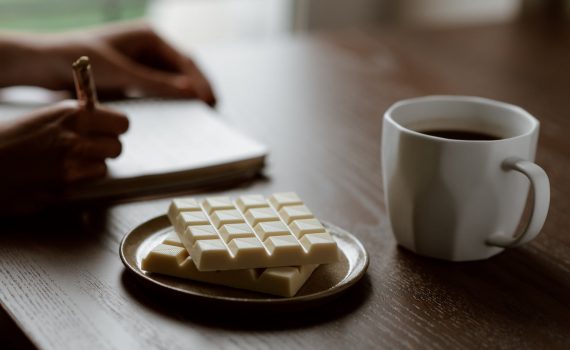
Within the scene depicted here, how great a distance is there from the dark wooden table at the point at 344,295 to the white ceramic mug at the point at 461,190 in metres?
0.02

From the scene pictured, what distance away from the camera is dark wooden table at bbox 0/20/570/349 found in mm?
555

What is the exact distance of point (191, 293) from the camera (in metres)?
0.57

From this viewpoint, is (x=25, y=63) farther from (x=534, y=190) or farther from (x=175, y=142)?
(x=534, y=190)

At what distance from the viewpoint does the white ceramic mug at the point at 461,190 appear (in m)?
0.63

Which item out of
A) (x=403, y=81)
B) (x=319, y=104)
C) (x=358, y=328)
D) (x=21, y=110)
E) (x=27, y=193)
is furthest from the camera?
(x=403, y=81)

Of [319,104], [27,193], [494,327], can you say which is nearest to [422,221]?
[494,327]

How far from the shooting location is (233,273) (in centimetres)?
58

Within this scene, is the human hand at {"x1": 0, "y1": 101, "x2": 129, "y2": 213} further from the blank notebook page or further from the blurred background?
the blurred background

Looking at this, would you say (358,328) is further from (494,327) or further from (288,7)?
(288,7)

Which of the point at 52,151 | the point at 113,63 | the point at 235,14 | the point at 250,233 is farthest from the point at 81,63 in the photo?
the point at 235,14

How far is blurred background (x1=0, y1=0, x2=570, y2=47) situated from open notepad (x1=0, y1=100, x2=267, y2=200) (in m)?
1.87

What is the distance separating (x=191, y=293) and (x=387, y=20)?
8.58ft

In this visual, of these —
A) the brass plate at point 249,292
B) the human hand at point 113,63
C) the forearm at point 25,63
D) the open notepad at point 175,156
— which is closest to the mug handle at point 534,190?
the brass plate at point 249,292

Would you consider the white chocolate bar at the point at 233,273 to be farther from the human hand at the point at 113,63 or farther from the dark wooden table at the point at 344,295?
the human hand at the point at 113,63
